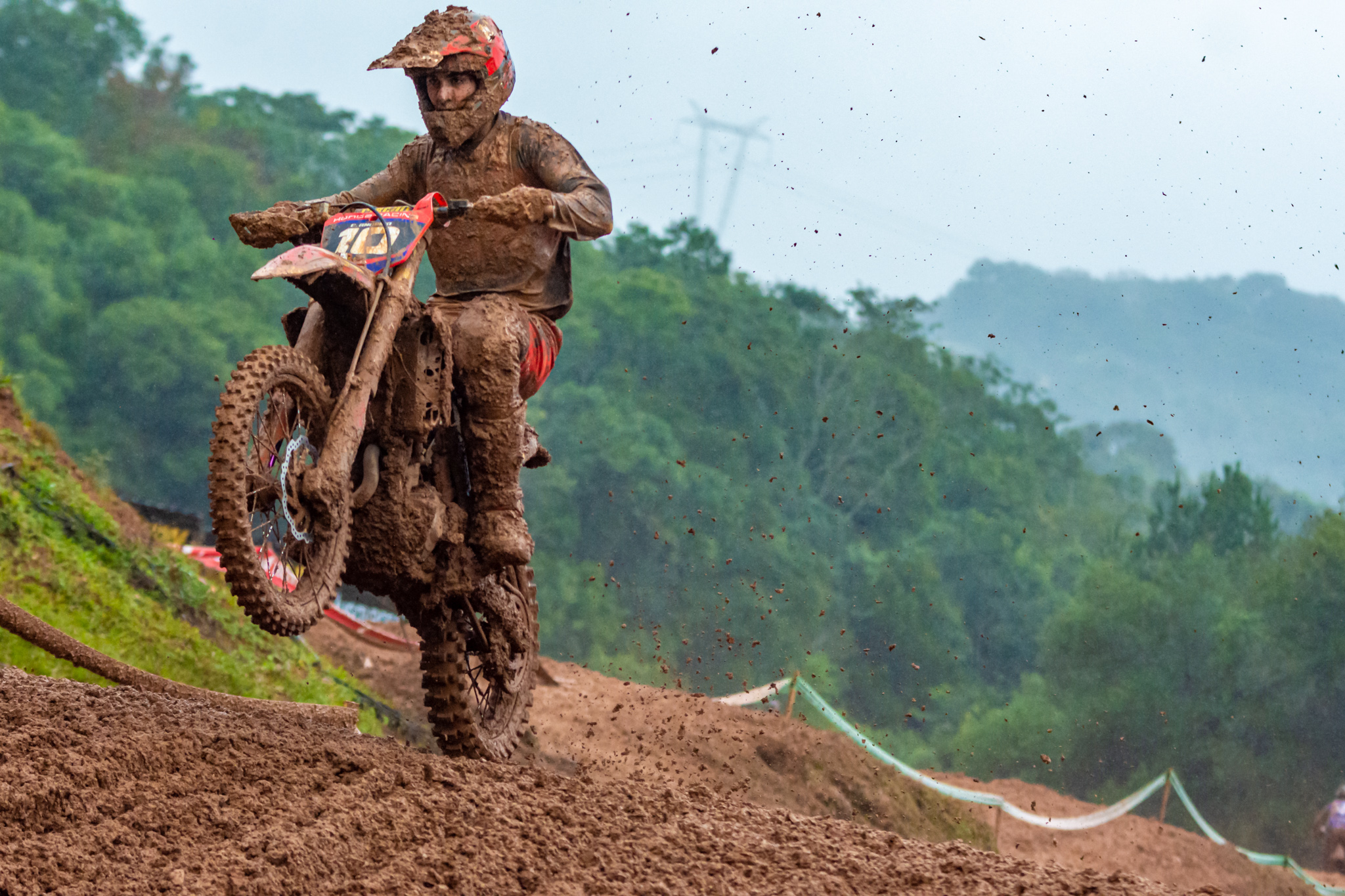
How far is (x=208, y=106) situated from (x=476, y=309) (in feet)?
85.0

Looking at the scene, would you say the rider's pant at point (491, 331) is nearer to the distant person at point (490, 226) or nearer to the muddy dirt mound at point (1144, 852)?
the distant person at point (490, 226)

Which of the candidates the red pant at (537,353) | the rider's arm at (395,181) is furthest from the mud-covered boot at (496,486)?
the rider's arm at (395,181)

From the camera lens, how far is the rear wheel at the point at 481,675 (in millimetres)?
5195

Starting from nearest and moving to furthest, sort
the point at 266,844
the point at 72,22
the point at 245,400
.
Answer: the point at 266,844, the point at 245,400, the point at 72,22

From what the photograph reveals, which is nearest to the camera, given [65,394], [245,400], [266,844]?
[266,844]

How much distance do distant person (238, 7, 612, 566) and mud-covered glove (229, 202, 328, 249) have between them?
50 millimetres

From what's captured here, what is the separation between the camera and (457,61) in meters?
4.95

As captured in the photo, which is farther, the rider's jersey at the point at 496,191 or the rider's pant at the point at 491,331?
the rider's jersey at the point at 496,191

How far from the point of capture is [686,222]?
25734mm

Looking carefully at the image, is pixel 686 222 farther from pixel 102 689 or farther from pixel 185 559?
pixel 102 689

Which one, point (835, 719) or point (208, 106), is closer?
point (835, 719)

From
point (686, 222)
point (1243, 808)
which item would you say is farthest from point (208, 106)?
point (1243, 808)

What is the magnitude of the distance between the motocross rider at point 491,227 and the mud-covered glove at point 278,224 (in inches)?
5.0

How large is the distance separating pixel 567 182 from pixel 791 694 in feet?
16.7
